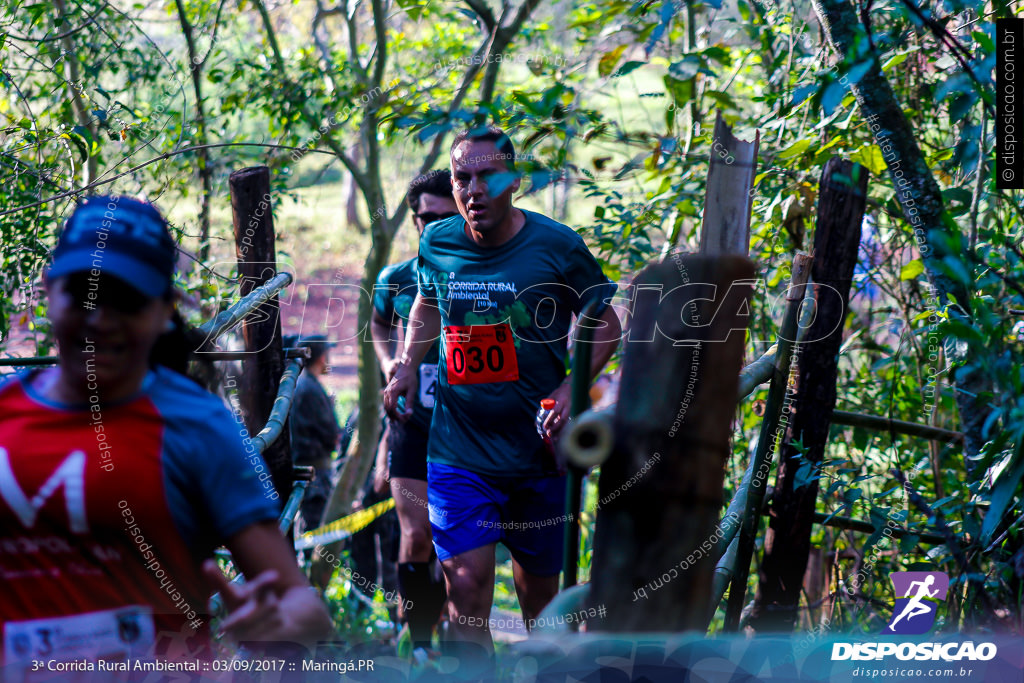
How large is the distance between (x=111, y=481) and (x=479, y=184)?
1698 mm

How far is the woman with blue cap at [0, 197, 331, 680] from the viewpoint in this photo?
1.38m

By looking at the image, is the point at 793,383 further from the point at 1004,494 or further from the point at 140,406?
the point at 140,406

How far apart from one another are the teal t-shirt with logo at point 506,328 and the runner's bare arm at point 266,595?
155 centimetres

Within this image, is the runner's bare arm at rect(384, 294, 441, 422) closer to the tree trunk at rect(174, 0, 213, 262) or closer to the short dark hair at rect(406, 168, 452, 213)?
the short dark hair at rect(406, 168, 452, 213)

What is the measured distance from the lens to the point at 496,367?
2916mm

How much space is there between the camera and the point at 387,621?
5273 mm

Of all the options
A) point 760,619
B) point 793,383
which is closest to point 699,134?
point 793,383

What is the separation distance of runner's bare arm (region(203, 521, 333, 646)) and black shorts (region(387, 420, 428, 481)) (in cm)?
218

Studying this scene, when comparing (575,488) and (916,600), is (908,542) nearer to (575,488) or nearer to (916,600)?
(916,600)

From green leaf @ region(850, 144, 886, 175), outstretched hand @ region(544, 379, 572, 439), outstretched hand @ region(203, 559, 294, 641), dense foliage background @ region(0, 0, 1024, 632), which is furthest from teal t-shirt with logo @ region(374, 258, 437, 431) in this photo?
outstretched hand @ region(203, 559, 294, 641)

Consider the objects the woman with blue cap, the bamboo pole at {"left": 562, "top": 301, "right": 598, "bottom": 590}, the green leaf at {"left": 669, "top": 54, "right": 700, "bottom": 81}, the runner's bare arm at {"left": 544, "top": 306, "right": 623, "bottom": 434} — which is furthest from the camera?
the runner's bare arm at {"left": 544, "top": 306, "right": 623, "bottom": 434}

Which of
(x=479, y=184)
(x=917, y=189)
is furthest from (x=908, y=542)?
(x=479, y=184)

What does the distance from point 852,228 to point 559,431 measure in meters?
1.03

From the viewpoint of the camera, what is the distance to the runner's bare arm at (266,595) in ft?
3.94
